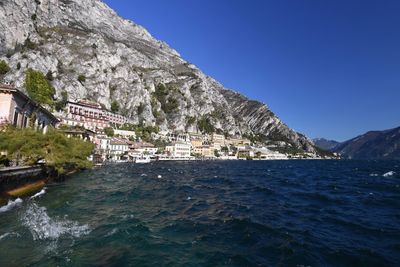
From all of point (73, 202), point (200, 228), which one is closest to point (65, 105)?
point (73, 202)

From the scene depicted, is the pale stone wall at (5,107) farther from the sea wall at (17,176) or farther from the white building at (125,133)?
the white building at (125,133)

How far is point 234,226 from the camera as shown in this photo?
888 inches

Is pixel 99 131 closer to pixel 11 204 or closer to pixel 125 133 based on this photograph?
pixel 125 133

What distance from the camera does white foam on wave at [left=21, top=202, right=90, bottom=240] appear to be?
18.7m

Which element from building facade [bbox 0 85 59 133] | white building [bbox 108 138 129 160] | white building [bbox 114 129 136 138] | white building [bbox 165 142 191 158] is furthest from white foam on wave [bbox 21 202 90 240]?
white building [bbox 114 129 136 138]

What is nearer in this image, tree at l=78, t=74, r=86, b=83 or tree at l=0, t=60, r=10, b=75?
tree at l=0, t=60, r=10, b=75

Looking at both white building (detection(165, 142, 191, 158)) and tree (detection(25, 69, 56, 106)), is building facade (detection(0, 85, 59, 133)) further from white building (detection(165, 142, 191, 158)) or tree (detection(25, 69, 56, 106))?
white building (detection(165, 142, 191, 158))

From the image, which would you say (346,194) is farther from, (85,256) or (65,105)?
(65,105)

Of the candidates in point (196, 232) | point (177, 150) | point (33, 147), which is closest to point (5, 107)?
point (33, 147)

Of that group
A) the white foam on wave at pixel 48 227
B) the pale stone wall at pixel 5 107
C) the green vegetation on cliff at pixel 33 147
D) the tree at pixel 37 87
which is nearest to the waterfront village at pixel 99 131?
the pale stone wall at pixel 5 107

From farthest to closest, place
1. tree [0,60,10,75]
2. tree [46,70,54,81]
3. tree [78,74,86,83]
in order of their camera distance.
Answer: tree [78,74,86,83]
tree [46,70,54,81]
tree [0,60,10,75]

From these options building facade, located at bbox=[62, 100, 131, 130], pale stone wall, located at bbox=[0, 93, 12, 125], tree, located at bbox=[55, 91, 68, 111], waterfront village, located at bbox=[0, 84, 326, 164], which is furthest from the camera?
tree, located at bbox=[55, 91, 68, 111]

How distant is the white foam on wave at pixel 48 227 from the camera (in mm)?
18656

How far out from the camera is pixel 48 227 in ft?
66.2
